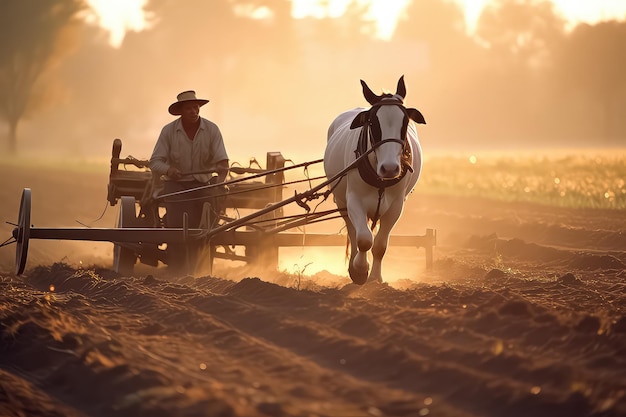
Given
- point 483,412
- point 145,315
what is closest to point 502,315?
point 483,412

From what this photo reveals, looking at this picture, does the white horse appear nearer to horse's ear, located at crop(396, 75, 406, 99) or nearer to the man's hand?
horse's ear, located at crop(396, 75, 406, 99)

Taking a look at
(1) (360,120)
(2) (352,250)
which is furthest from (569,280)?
(1) (360,120)

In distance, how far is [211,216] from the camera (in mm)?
11961

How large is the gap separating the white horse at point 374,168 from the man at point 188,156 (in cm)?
157

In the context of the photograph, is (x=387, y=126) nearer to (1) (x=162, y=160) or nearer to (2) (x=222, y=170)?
(2) (x=222, y=170)

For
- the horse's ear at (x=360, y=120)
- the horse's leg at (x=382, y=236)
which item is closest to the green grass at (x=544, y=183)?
the horse's leg at (x=382, y=236)

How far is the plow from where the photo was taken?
10.7 metres

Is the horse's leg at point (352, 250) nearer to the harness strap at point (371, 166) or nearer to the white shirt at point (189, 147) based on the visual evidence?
the harness strap at point (371, 166)

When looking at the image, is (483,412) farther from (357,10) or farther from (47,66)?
(357,10)

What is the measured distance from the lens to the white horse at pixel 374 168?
913 cm

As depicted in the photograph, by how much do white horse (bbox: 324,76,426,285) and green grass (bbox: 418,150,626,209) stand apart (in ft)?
47.0

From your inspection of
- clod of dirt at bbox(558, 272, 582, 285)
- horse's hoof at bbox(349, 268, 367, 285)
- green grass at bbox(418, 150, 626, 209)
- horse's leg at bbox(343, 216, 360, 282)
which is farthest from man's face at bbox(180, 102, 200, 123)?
green grass at bbox(418, 150, 626, 209)

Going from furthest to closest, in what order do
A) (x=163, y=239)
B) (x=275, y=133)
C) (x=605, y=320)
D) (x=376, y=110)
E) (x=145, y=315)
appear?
1. (x=275, y=133)
2. (x=163, y=239)
3. (x=376, y=110)
4. (x=145, y=315)
5. (x=605, y=320)

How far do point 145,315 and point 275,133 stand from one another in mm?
103313
